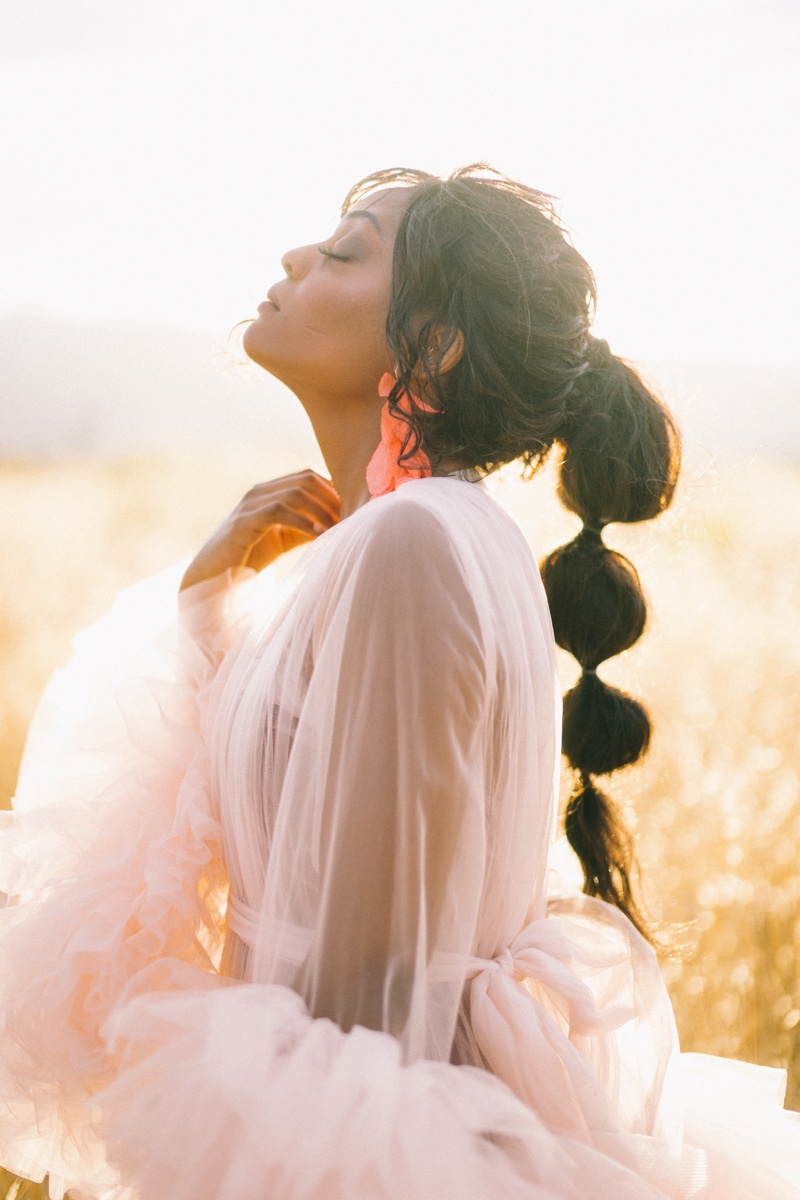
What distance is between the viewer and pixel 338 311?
1443 millimetres

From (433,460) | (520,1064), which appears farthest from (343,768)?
(433,460)

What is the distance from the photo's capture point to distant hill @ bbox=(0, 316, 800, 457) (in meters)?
6.25

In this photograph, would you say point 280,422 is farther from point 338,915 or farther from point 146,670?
point 338,915

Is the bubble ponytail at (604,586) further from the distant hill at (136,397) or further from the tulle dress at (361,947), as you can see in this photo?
the distant hill at (136,397)

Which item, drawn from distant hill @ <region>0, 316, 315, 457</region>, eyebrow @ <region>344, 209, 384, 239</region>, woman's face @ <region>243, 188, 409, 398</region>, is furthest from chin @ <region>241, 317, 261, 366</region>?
distant hill @ <region>0, 316, 315, 457</region>

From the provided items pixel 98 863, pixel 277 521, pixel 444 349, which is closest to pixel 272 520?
pixel 277 521

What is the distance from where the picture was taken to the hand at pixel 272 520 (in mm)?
1834

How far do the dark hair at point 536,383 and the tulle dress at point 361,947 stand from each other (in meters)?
0.16

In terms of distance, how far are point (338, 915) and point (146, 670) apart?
2.57 feet

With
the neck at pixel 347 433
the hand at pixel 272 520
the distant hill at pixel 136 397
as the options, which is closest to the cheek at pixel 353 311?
the neck at pixel 347 433

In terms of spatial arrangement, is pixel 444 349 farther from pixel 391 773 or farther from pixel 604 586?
pixel 391 773

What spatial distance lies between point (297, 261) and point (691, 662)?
3157 mm

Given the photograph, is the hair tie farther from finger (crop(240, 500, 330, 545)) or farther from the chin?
the chin

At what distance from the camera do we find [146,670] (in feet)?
5.42
